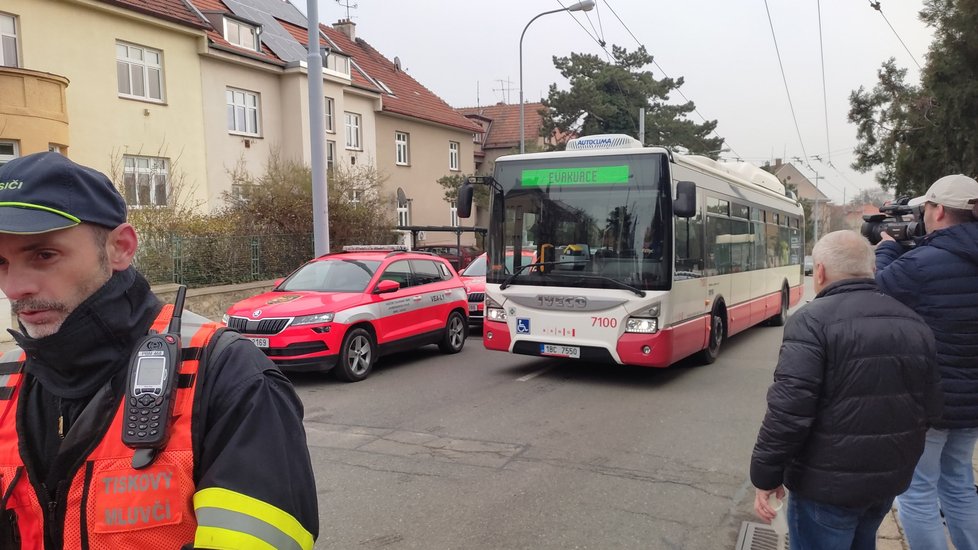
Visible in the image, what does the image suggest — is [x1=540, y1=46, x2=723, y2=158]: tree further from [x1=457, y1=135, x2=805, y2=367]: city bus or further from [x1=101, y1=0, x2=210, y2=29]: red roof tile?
[x1=457, y1=135, x2=805, y2=367]: city bus

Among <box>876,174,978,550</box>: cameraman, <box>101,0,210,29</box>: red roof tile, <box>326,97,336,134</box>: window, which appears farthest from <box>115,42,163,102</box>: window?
<box>876,174,978,550</box>: cameraman

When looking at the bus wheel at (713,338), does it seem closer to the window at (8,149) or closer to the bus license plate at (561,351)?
the bus license plate at (561,351)

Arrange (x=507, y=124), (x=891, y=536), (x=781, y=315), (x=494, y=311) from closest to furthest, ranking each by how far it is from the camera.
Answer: (x=891, y=536) < (x=494, y=311) < (x=781, y=315) < (x=507, y=124)

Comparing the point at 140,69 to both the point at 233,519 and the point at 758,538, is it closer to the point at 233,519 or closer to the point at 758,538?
the point at 758,538

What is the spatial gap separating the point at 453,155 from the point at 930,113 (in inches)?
1052

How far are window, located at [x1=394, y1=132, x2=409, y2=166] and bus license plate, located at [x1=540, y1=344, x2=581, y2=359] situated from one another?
26379mm

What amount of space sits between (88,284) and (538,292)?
23.8ft

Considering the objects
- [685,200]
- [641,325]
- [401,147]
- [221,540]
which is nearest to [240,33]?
[401,147]

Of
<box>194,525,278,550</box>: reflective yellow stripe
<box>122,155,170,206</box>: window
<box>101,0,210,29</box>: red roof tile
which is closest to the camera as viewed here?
<box>194,525,278,550</box>: reflective yellow stripe

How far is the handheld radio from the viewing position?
4.57 ft

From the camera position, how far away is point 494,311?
895 cm

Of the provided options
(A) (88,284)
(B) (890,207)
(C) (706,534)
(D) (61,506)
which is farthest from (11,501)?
(B) (890,207)

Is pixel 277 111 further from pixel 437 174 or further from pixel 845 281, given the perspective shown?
pixel 845 281

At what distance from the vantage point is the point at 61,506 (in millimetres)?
1464
